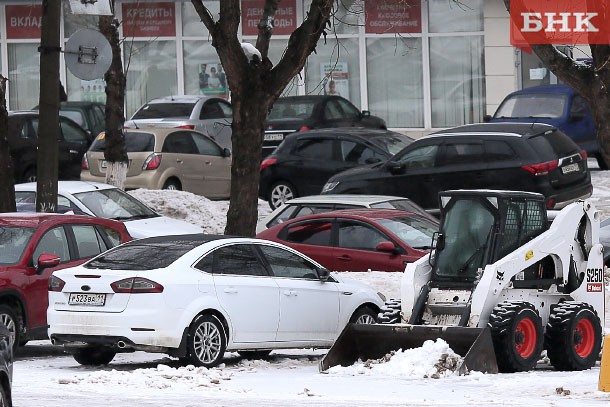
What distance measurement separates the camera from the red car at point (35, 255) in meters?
14.9

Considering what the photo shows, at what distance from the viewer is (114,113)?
82.8 ft

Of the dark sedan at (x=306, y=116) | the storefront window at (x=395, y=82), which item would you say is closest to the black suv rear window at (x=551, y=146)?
the dark sedan at (x=306, y=116)

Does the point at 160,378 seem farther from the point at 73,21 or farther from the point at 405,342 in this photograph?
the point at 73,21

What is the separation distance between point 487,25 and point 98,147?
44.3ft

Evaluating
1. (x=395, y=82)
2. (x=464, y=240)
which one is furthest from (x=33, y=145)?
(x=464, y=240)

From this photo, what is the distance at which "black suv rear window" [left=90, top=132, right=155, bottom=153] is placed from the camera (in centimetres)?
2773

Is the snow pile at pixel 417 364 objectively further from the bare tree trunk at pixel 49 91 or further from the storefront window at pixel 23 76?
the storefront window at pixel 23 76

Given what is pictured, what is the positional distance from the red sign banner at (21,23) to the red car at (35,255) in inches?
977

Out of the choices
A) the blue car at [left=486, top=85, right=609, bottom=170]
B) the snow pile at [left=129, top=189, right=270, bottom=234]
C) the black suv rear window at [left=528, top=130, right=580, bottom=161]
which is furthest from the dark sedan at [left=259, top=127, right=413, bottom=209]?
the black suv rear window at [left=528, top=130, right=580, bottom=161]

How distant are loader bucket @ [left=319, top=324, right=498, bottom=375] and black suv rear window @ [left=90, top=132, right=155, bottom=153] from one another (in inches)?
561

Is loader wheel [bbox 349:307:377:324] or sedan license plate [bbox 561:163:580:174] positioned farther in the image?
sedan license plate [bbox 561:163:580:174]

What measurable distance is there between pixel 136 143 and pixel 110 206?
5.58 metres

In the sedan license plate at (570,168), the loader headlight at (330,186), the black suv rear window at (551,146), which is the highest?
the black suv rear window at (551,146)

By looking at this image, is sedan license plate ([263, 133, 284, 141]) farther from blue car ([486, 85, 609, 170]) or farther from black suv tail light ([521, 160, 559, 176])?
black suv tail light ([521, 160, 559, 176])
